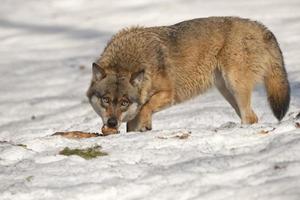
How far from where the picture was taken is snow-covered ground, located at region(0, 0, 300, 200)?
4.64m

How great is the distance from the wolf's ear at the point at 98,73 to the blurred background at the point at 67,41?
2.02 metres

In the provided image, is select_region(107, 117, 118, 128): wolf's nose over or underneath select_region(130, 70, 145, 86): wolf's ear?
underneath

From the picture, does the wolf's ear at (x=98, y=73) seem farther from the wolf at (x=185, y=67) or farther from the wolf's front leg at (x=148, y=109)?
the wolf's front leg at (x=148, y=109)

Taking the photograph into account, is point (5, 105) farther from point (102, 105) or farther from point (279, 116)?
point (279, 116)

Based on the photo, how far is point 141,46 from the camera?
307 inches

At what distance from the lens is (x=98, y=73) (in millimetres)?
7336

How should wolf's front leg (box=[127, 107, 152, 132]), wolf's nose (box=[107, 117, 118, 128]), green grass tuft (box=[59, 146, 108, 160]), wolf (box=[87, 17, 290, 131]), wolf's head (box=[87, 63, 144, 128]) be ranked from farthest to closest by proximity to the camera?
wolf's front leg (box=[127, 107, 152, 132])
wolf (box=[87, 17, 290, 131])
wolf's head (box=[87, 63, 144, 128])
wolf's nose (box=[107, 117, 118, 128])
green grass tuft (box=[59, 146, 108, 160])

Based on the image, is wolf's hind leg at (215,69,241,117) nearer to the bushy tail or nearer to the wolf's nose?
the bushy tail

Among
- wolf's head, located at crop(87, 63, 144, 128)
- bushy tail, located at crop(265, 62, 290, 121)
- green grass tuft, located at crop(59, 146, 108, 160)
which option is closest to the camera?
green grass tuft, located at crop(59, 146, 108, 160)

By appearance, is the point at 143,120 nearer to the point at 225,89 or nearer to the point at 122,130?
the point at 225,89

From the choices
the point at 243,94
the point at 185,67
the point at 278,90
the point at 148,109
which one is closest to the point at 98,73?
the point at 148,109

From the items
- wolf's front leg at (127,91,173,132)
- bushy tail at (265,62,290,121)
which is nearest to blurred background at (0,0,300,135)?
bushy tail at (265,62,290,121)

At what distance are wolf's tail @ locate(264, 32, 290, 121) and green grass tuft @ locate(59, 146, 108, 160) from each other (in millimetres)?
3019

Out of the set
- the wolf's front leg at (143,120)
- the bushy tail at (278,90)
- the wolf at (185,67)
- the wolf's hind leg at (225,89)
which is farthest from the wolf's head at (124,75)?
the bushy tail at (278,90)
